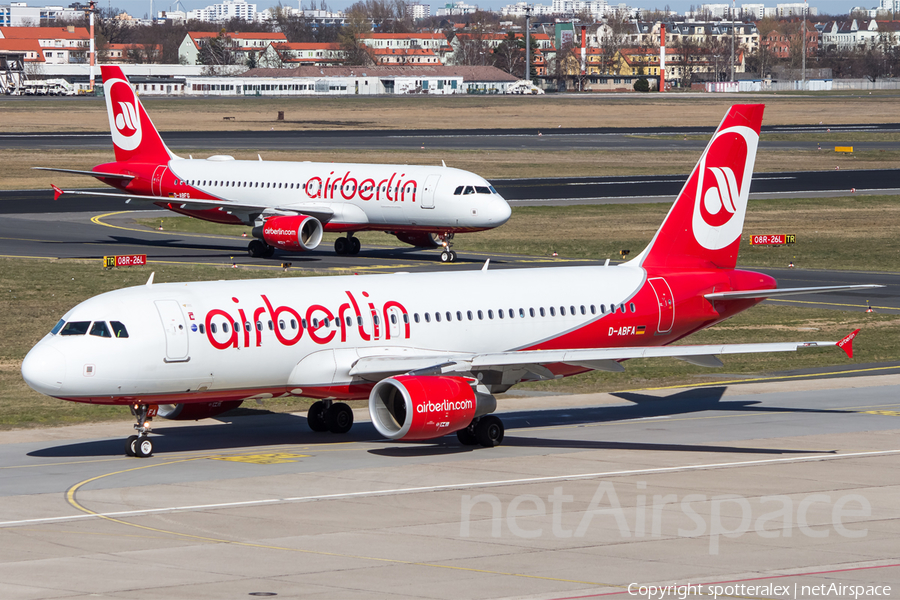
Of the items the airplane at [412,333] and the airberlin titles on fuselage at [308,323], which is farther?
the airberlin titles on fuselage at [308,323]

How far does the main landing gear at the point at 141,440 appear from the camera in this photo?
97.1 feet

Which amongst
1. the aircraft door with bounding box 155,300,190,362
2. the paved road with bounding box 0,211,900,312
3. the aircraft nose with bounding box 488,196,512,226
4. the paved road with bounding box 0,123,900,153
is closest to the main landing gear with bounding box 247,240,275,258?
the paved road with bounding box 0,211,900,312

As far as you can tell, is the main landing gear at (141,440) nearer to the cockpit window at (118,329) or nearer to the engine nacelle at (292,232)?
the cockpit window at (118,329)

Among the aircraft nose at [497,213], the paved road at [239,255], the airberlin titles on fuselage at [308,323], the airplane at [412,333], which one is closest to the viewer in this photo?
the airplane at [412,333]

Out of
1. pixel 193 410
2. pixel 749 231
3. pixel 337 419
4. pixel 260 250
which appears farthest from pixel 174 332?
pixel 749 231

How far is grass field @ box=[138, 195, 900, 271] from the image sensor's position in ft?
231

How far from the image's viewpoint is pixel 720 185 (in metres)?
37.5

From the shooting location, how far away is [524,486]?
88.6ft

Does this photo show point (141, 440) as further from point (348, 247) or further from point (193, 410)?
point (348, 247)

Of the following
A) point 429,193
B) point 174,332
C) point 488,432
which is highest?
point 429,193

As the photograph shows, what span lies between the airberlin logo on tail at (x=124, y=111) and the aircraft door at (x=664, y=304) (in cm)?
4609

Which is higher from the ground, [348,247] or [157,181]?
[157,181]

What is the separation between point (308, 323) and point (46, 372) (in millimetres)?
6218

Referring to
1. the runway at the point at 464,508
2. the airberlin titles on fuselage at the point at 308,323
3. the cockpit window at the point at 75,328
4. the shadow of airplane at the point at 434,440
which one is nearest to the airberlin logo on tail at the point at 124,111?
the shadow of airplane at the point at 434,440
